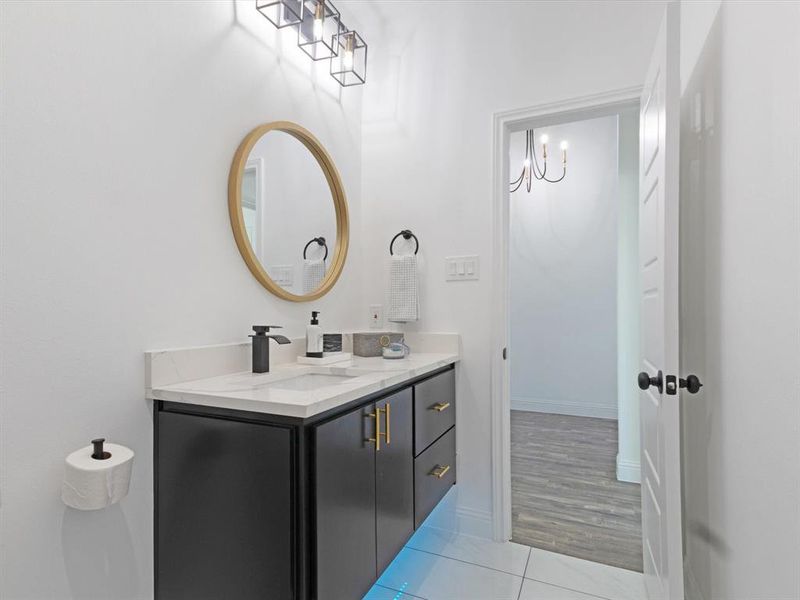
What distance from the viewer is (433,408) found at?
6.28 feet

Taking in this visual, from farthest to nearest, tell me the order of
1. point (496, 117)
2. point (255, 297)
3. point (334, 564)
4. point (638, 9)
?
point (496, 117) < point (638, 9) < point (255, 297) < point (334, 564)

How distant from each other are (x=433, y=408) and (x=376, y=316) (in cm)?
73

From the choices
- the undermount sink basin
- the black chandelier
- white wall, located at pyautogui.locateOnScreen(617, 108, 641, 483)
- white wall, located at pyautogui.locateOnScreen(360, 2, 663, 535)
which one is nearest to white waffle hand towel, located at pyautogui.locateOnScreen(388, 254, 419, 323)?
white wall, located at pyautogui.locateOnScreen(360, 2, 663, 535)

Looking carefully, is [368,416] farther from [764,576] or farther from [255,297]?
[764,576]

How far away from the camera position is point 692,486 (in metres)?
1.56

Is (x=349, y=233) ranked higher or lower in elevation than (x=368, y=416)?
higher

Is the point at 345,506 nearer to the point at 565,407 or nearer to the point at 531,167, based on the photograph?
the point at 565,407

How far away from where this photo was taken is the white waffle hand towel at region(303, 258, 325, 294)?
6.77ft

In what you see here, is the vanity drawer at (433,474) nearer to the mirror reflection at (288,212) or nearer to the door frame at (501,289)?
the door frame at (501,289)

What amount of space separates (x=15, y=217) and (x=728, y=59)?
6.02ft

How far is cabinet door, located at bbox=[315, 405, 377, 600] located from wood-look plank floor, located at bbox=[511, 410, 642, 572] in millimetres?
1104

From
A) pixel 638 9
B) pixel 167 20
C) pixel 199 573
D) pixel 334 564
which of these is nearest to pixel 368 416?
pixel 334 564

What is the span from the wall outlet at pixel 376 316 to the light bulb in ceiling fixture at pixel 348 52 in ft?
4.03

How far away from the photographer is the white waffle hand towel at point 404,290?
2286mm
